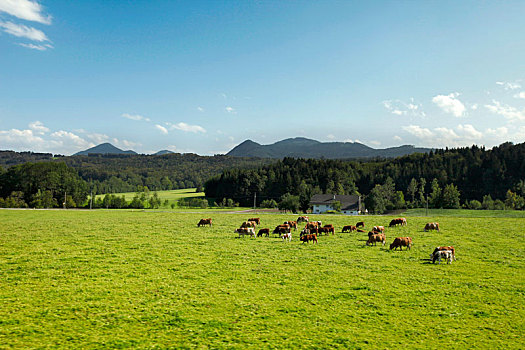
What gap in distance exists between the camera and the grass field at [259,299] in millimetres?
8039

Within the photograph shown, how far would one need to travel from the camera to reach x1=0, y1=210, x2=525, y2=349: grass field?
8039mm

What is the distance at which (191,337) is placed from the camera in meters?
8.00

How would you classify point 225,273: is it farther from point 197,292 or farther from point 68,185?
point 68,185

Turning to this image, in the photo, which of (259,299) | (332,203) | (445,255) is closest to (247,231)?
(445,255)

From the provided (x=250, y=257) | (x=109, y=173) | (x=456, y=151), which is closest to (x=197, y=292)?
(x=250, y=257)

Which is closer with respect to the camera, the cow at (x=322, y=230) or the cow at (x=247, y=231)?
the cow at (x=247, y=231)

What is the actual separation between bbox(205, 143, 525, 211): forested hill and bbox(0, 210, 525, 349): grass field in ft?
323

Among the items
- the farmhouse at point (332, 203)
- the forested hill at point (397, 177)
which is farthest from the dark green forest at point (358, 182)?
the farmhouse at point (332, 203)

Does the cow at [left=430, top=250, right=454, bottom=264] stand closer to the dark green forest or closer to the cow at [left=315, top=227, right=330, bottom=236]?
the cow at [left=315, top=227, right=330, bottom=236]

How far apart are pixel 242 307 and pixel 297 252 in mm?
9816

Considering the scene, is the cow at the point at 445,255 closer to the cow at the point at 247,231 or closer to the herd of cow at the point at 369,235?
the herd of cow at the point at 369,235

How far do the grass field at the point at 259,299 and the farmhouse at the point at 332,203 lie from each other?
82.2 metres

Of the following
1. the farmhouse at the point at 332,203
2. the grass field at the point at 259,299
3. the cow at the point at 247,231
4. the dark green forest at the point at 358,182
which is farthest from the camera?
the farmhouse at the point at 332,203

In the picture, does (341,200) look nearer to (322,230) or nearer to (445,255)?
(322,230)
